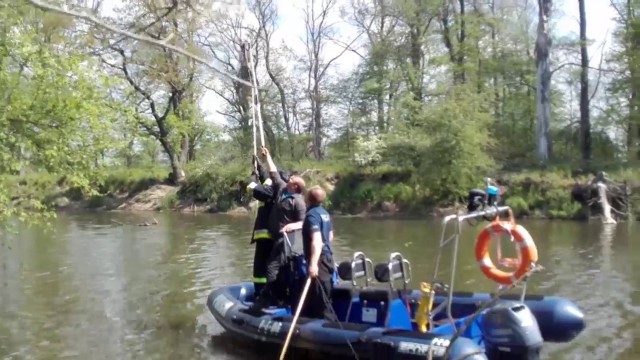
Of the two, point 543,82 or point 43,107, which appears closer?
point 43,107

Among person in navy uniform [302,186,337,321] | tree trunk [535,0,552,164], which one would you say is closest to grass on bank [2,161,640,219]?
tree trunk [535,0,552,164]

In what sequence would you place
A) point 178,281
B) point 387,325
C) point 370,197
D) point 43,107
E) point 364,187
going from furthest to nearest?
point 364,187 → point 370,197 → point 178,281 → point 43,107 → point 387,325

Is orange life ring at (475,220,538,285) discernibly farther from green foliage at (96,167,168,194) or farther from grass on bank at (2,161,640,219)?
green foliage at (96,167,168,194)

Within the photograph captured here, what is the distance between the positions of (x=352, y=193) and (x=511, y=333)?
26.5 meters

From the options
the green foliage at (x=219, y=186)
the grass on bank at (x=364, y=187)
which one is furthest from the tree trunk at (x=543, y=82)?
the green foliage at (x=219, y=186)

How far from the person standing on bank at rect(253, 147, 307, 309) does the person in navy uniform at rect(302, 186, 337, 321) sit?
0.50 metres

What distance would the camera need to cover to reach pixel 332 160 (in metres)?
37.8

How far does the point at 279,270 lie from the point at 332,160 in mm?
28640

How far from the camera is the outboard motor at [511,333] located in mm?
6750

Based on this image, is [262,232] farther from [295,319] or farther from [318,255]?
[295,319]

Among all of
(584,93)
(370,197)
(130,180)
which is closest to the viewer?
(370,197)

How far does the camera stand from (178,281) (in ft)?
46.4

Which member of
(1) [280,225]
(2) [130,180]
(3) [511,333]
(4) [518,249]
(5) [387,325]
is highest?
(2) [130,180]

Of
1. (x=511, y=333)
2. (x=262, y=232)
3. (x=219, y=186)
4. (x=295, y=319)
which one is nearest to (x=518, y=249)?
(x=511, y=333)
